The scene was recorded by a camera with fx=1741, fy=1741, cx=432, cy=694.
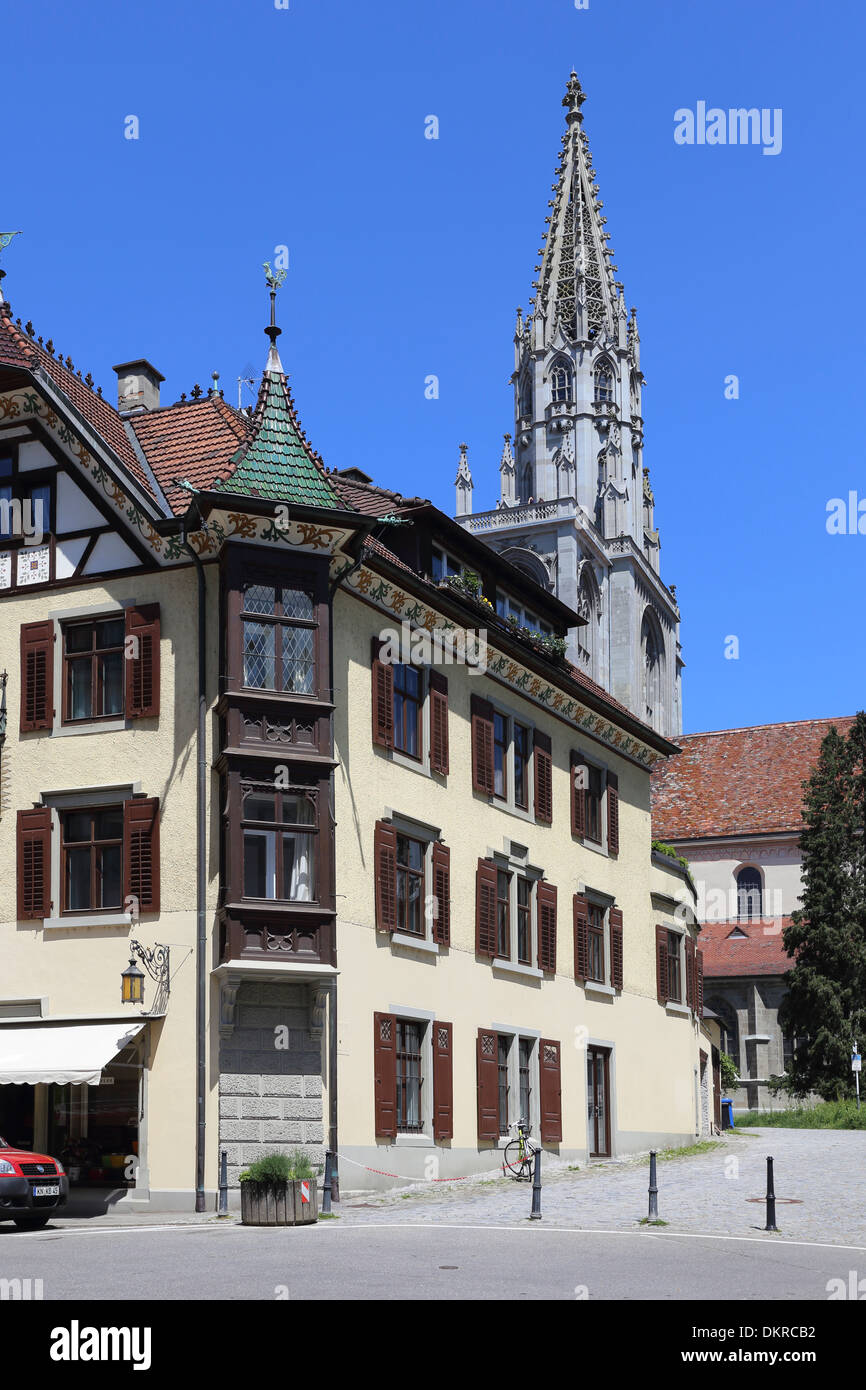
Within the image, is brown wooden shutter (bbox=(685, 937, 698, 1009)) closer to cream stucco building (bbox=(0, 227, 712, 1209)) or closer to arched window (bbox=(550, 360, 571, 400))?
cream stucco building (bbox=(0, 227, 712, 1209))

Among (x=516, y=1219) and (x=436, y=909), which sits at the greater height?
Answer: (x=436, y=909)

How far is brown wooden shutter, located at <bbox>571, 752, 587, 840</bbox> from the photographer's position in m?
38.2

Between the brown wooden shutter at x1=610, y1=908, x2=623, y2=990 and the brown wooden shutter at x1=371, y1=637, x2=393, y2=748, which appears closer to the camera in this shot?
the brown wooden shutter at x1=371, y1=637, x2=393, y2=748

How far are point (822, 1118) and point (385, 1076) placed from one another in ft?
95.5

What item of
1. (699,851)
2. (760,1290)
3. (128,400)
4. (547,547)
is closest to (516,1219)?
(760,1290)

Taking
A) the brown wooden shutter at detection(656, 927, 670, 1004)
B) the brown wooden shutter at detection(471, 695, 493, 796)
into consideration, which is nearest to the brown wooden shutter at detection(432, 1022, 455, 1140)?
the brown wooden shutter at detection(471, 695, 493, 796)

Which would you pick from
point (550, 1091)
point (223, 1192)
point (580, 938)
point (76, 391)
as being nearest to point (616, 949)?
point (580, 938)

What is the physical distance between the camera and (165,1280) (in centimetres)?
1460

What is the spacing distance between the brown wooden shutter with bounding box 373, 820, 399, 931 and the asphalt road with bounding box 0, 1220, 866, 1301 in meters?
8.01

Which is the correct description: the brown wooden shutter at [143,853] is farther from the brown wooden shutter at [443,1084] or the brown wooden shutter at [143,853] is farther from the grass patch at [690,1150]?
the grass patch at [690,1150]

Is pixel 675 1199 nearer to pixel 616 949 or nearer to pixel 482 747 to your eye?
pixel 482 747

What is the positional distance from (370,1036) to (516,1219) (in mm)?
6006

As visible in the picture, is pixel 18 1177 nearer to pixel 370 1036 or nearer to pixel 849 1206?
pixel 370 1036
